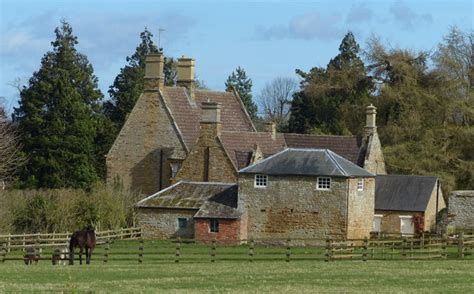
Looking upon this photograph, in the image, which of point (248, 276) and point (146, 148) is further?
point (146, 148)

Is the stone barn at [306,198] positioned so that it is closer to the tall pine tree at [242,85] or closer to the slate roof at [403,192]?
the slate roof at [403,192]

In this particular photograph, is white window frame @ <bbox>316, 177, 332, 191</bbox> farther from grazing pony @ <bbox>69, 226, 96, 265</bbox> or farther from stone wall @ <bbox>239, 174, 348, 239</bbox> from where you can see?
grazing pony @ <bbox>69, 226, 96, 265</bbox>

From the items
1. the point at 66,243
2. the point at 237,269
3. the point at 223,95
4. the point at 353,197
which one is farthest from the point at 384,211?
the point at 237,269

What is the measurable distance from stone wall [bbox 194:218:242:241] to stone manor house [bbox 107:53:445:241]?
0.17 feet

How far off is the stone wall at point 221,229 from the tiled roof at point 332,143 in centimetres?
1393

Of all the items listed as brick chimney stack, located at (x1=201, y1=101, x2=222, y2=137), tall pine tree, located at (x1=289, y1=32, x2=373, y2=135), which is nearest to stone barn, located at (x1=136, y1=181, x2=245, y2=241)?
brick chimney stack, located at (x1=201, y1=101, x2=222, y2=137)

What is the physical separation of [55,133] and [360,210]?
24599mm

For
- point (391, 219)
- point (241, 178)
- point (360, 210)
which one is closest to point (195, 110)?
point (241, 178)

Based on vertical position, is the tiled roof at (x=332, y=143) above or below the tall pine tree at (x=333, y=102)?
below

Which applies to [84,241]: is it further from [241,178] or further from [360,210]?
[360,210]

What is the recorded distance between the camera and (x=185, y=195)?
74.0 meters

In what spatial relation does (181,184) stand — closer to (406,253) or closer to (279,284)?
(406,253)

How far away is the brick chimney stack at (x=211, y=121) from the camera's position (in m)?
77.2

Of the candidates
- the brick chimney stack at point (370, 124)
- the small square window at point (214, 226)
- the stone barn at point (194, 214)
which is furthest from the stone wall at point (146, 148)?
the brick chimney stack at point (370, 124)
